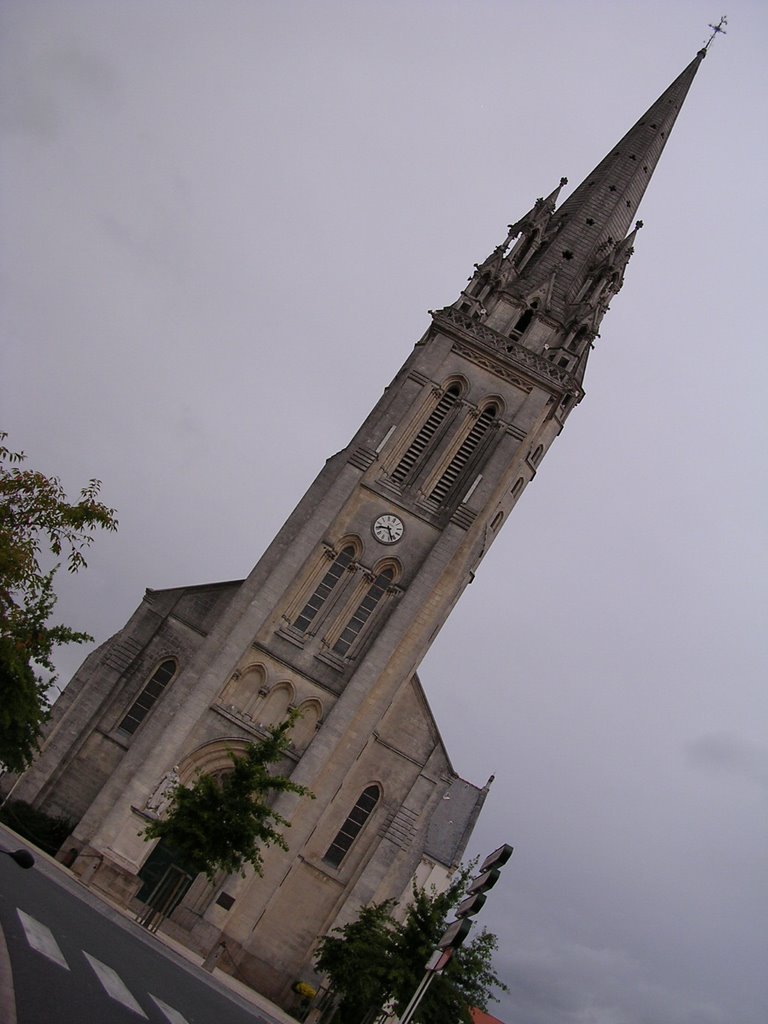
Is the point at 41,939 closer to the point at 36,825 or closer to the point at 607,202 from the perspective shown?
the point at 36,825

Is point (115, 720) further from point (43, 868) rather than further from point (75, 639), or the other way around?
point (43, 868)

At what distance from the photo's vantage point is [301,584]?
113 ft

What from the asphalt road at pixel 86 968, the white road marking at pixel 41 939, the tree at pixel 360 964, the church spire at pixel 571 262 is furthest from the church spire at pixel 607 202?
the white road marking at pixel 41 939

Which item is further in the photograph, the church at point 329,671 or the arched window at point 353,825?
the arched window at point 353,825

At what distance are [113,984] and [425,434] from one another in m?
24.8

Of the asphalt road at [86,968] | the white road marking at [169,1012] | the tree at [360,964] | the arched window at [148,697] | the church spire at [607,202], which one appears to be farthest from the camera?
the church spire at [607,202]

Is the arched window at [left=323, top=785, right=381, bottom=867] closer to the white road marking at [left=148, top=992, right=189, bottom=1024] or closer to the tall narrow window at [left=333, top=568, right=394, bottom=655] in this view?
the tall narrow window at [left=333, top=568, right=394, bottom=655]

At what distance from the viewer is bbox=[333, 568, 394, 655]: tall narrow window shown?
112ft

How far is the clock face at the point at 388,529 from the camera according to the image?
116ft

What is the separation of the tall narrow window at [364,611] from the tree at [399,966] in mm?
7836

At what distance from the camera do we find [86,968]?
14.9 meters

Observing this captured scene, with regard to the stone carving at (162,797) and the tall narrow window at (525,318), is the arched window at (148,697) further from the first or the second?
the tall narrow window at (525,318)

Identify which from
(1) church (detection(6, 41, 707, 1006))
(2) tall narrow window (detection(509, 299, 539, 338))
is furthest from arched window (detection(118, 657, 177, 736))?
(2) tall narrow window (detection(509, 299, 539, 338))

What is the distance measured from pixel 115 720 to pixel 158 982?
15.9m
